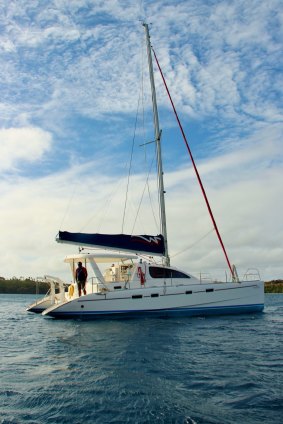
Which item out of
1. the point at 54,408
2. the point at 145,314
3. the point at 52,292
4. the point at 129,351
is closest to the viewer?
the point at 54,408

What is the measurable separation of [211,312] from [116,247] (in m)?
5.52

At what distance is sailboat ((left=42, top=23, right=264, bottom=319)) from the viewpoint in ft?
60.3

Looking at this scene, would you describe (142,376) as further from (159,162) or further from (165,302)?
(159,162)

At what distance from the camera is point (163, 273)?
65.6 feet

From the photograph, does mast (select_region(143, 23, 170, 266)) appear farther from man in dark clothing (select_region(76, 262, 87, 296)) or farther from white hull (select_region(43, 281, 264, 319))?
man in dark clothing (select_region(76, 262, 87, 296))

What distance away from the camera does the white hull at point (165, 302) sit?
18.3 metres

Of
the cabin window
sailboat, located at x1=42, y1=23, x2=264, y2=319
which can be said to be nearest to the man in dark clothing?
sailboat, located at x1=42, y1=23, x2=264, y2=319

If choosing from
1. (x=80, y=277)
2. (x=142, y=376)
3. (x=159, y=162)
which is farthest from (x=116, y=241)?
(x=142, y=376)

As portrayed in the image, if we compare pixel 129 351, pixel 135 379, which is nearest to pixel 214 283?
pixel 129 351

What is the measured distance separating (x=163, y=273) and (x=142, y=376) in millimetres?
11547

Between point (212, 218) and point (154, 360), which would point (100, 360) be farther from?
point (212, 218)

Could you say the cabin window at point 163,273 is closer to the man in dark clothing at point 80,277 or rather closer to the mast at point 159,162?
the mast at point 159,162

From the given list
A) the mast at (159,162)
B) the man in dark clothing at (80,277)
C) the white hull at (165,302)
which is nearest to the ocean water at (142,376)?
the white hull at (165,302)

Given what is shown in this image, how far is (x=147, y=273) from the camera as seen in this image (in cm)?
1970
